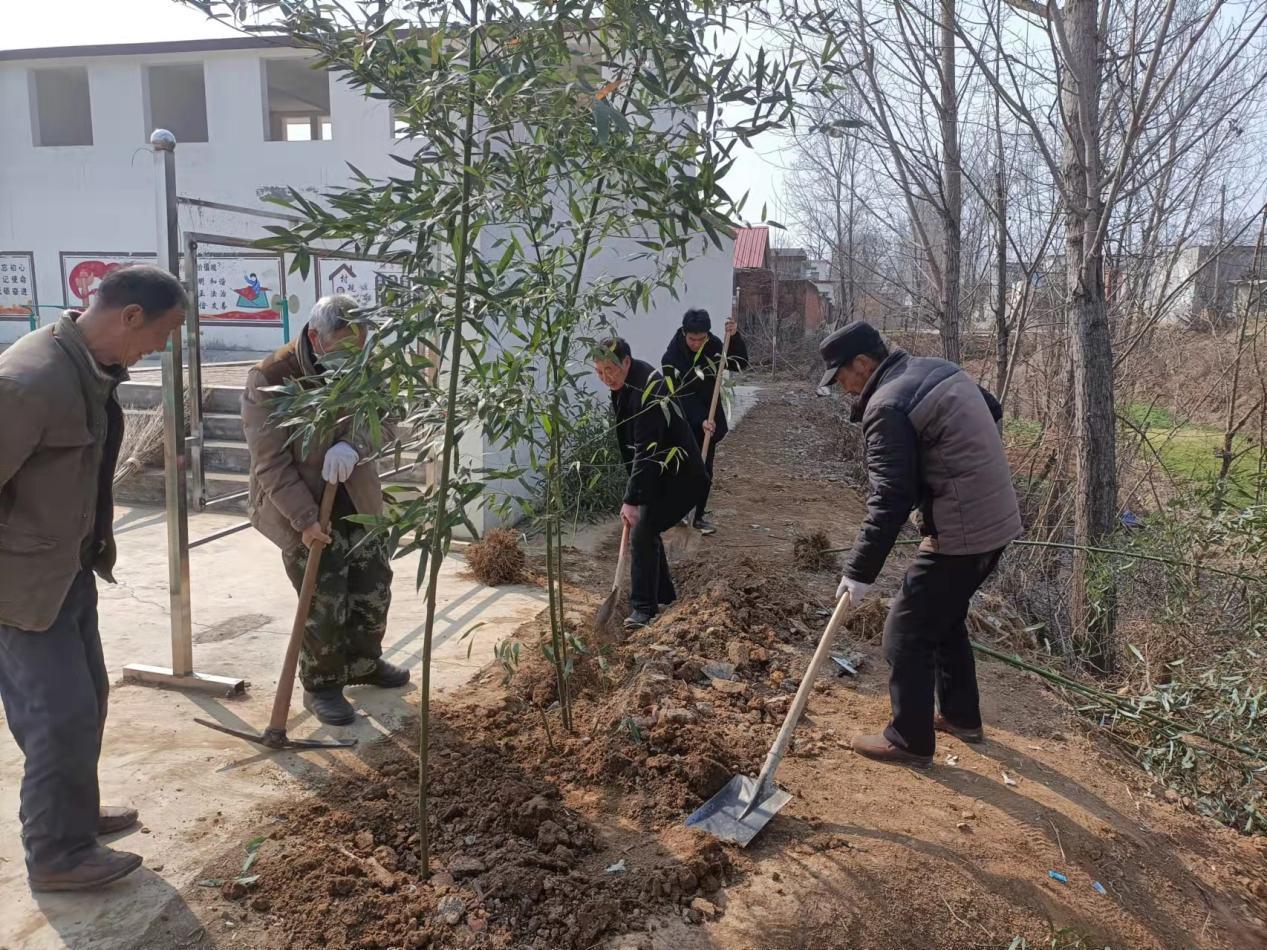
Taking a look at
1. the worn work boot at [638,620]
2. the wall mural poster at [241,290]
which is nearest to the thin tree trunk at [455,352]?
the worn work boot at [638,620]

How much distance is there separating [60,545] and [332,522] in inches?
51.7

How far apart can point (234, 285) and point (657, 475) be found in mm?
10775

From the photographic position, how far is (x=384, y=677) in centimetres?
415

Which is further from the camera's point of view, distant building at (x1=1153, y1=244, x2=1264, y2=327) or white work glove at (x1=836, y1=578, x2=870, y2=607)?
distant building at (x1=1153, y1=244, x2=1264, y2=327)

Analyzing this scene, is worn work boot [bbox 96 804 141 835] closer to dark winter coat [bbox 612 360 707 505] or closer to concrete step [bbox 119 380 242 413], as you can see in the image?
dark winter coat [bbox 612 360 707 505]

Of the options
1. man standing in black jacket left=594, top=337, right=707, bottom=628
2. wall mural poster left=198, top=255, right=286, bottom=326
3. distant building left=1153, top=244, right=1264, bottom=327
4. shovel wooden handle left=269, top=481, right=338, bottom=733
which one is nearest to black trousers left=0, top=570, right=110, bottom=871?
shovel wooden handle left=269, top=481, right=338, bottom=733

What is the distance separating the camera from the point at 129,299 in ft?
8.48

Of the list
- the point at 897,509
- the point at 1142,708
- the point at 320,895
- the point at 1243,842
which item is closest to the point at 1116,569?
the point at 1142,708

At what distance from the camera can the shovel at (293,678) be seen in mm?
Result: 3430

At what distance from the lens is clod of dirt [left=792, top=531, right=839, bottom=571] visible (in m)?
6.27

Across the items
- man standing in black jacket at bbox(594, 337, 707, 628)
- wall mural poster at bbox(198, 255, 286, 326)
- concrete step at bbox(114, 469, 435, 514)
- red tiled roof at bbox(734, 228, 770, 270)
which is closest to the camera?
man standing in black jacket at bbox(594, 337, 707, 628)

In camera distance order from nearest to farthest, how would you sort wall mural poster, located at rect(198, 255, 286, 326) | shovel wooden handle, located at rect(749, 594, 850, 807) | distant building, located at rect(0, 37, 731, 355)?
shovel wooden handle, located at rect(749, 594, 850, 807), wall mural poster, located at rect(198, 255, 286, 326), distant building, located at rect(0, 37, 731, 355)

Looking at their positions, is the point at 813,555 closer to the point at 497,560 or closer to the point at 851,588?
the point at 497,560

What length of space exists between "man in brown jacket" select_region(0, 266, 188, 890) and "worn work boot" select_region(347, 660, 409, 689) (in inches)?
58.3
